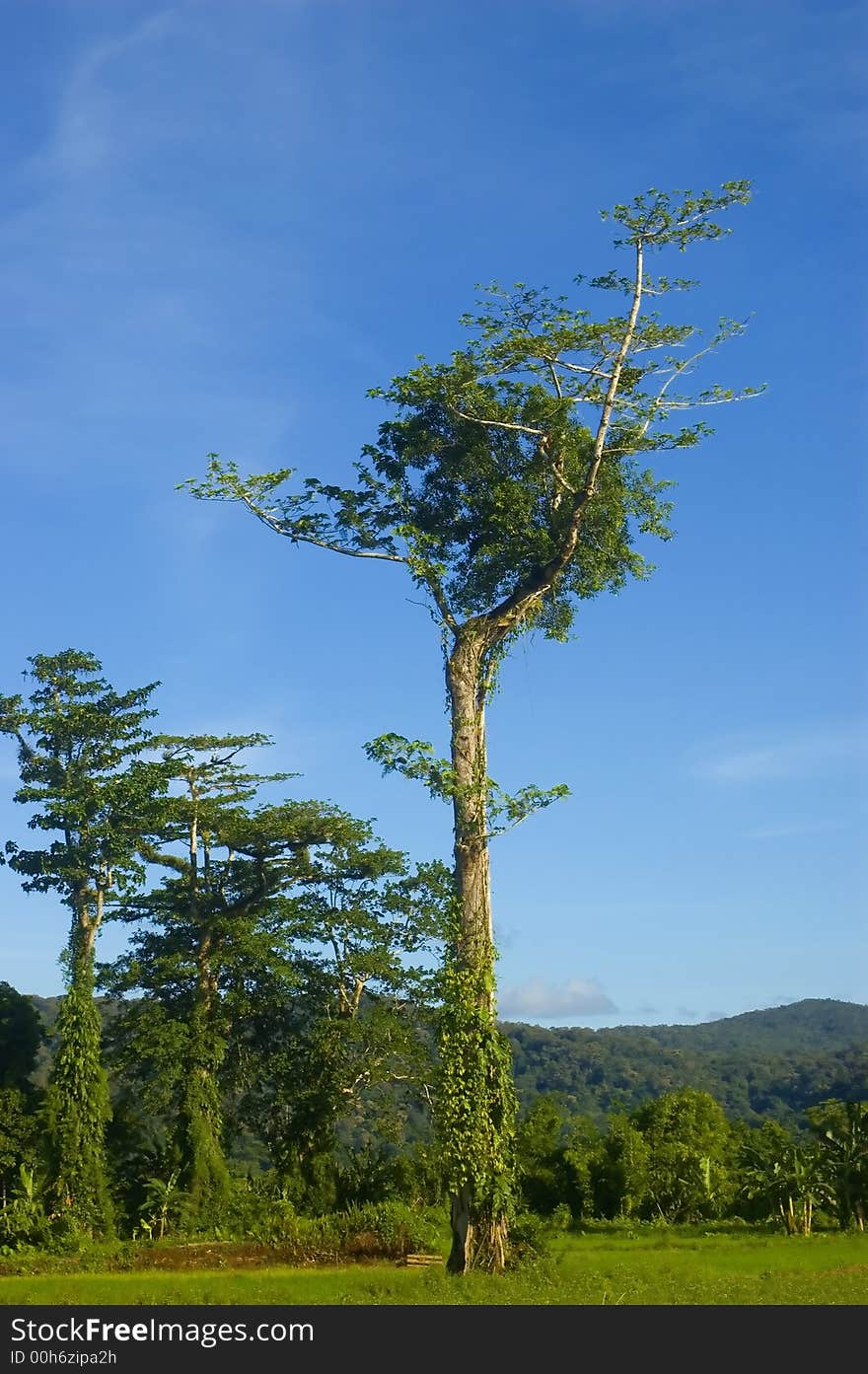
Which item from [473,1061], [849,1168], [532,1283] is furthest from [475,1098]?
[849,1168]

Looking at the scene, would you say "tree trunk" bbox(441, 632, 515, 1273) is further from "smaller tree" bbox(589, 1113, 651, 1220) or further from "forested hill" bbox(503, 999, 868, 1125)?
"forested hill" bbox(503, 999, 868, 1125)

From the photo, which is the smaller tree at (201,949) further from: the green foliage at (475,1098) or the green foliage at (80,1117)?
the green foliage at (475,1098)

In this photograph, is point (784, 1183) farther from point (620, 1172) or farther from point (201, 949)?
point (201, 949)

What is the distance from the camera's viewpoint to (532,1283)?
13.7 metres

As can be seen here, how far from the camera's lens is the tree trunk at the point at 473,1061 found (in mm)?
14578

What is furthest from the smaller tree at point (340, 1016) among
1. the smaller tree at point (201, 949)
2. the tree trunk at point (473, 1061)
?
the tree trunk at point (473, 1061)

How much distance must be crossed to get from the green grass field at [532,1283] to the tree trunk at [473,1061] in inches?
26.1

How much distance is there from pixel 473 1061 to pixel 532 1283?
2.43 meters

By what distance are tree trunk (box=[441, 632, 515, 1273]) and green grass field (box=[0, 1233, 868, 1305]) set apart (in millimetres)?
662

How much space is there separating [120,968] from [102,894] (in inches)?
87.3

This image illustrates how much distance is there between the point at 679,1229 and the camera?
24.2m
